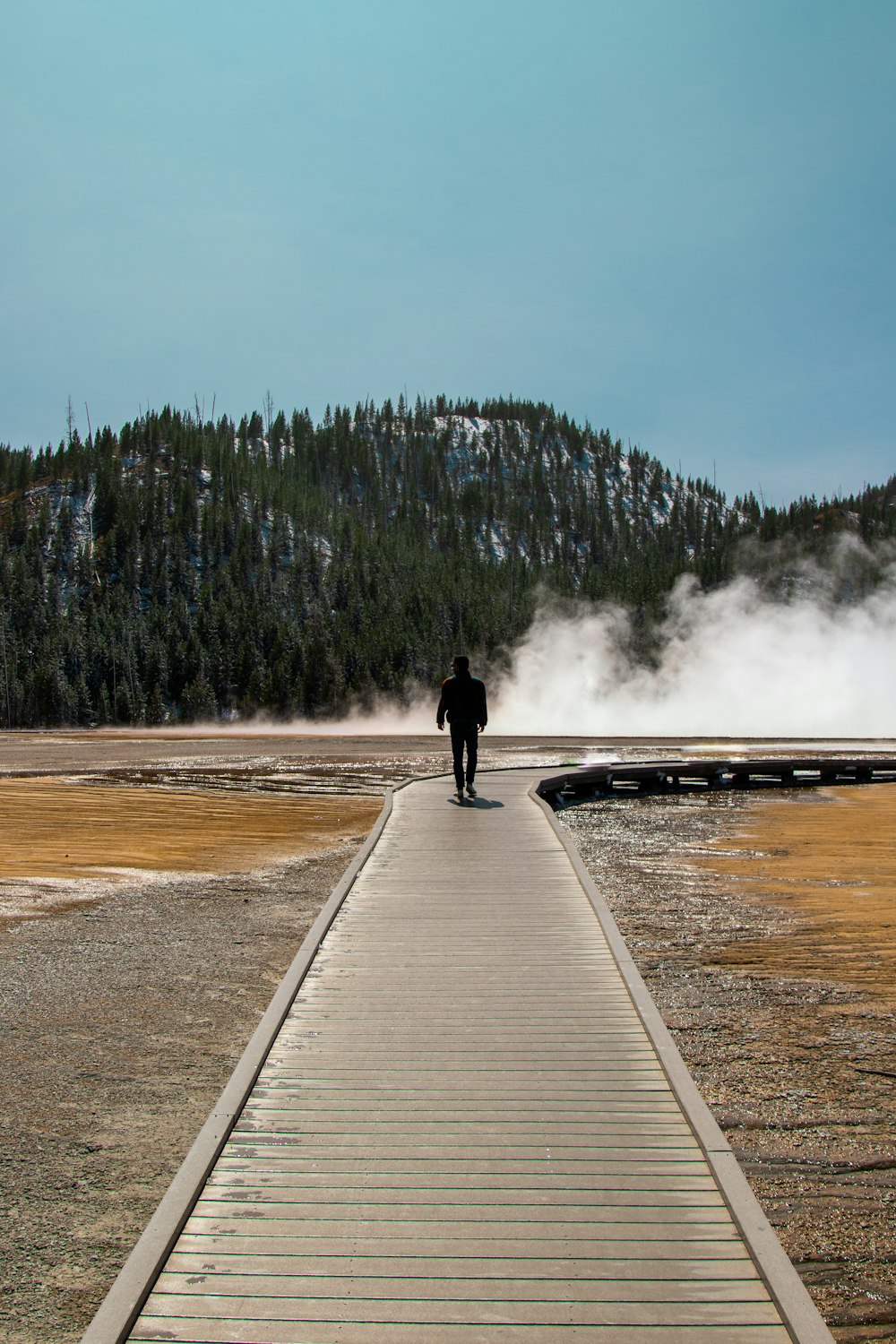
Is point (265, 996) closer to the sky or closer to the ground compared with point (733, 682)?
closer to the ground

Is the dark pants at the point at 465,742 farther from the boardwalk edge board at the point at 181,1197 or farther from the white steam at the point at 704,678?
the white steam at the point at 704,678

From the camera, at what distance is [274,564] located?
125m

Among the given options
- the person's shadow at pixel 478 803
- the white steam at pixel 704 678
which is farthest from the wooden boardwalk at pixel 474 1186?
the white steam at pixel 704 678

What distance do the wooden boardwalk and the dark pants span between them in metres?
8.67

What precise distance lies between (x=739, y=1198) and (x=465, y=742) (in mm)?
12769

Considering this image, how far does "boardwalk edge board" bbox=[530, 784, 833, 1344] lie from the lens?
341 cm

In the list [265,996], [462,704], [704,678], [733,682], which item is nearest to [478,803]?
[462,704]

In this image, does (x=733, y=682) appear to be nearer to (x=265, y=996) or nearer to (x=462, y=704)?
(x=462, y=704)

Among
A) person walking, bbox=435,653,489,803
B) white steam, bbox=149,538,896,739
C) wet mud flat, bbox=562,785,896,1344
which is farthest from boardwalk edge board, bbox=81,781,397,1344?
white steam, bbox=149,538,896,739

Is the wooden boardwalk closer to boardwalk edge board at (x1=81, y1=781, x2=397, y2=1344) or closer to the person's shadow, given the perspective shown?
boardwalk edge board at (x1=81, y1=781, x2=397, y2=1344)

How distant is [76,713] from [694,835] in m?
83.1

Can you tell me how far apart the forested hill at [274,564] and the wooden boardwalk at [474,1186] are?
81532 mm

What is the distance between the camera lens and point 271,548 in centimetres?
12725

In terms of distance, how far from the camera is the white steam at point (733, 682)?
55.2 m
